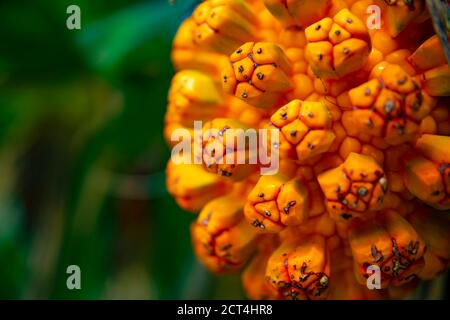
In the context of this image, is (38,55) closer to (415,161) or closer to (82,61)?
(82,61)

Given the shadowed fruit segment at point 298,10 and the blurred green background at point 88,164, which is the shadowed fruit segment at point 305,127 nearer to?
the shadowed fruit segment at point 298,10

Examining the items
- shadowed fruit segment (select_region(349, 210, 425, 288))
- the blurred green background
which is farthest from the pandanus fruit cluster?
the blurred green background

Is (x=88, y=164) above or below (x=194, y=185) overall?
above

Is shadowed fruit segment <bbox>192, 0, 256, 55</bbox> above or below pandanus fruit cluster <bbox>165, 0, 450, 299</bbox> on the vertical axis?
above

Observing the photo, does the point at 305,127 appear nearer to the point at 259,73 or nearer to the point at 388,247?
the point at 259,73

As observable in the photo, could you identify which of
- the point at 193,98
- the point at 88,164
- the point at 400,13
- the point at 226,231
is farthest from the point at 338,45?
the point at 88,164

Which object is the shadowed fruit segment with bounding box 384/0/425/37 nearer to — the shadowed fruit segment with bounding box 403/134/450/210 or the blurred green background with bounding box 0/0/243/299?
the shadowed fruit segment with bounding box 403/134/450/210
